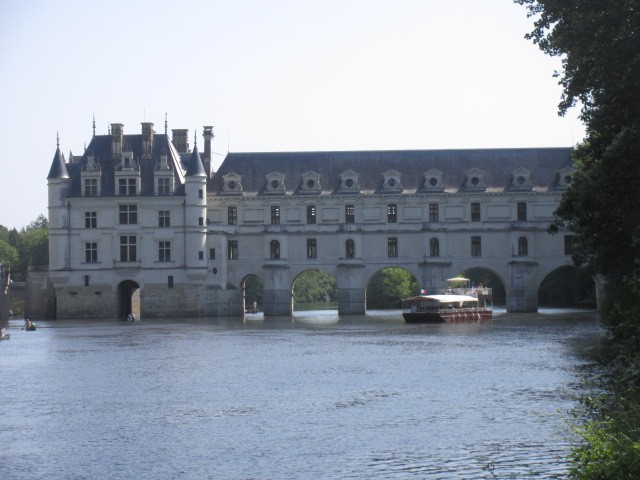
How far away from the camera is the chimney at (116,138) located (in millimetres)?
81062

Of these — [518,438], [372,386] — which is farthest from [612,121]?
[518,438]

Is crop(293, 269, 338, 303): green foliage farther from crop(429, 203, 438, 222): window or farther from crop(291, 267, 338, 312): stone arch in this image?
crop(429, 203, 438, 222): window

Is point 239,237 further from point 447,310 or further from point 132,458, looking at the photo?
point 132,458

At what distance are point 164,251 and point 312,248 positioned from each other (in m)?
10.8

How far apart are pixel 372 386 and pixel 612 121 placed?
9.82 metres

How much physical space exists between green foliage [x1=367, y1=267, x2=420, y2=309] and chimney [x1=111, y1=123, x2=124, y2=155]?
35.1m

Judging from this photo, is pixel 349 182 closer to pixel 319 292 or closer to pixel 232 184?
pixel 232 184

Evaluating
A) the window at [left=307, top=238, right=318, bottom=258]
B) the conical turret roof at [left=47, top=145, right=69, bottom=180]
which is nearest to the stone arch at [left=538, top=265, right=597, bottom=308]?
the window at [left=307, top=238, right=318, bottom=258]

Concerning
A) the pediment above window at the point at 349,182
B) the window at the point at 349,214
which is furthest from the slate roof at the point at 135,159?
the window at the point at 349,214

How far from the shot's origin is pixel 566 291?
316 feet

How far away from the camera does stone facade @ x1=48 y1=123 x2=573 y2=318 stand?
80188 mm

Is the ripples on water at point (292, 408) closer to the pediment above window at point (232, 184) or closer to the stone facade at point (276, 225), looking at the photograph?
the stone facade at point (276, 225)

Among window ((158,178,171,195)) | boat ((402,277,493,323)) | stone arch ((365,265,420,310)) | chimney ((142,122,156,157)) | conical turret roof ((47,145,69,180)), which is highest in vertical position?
chimney ((142,122,156,157))

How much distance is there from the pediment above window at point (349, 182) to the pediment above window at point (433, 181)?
504cm
